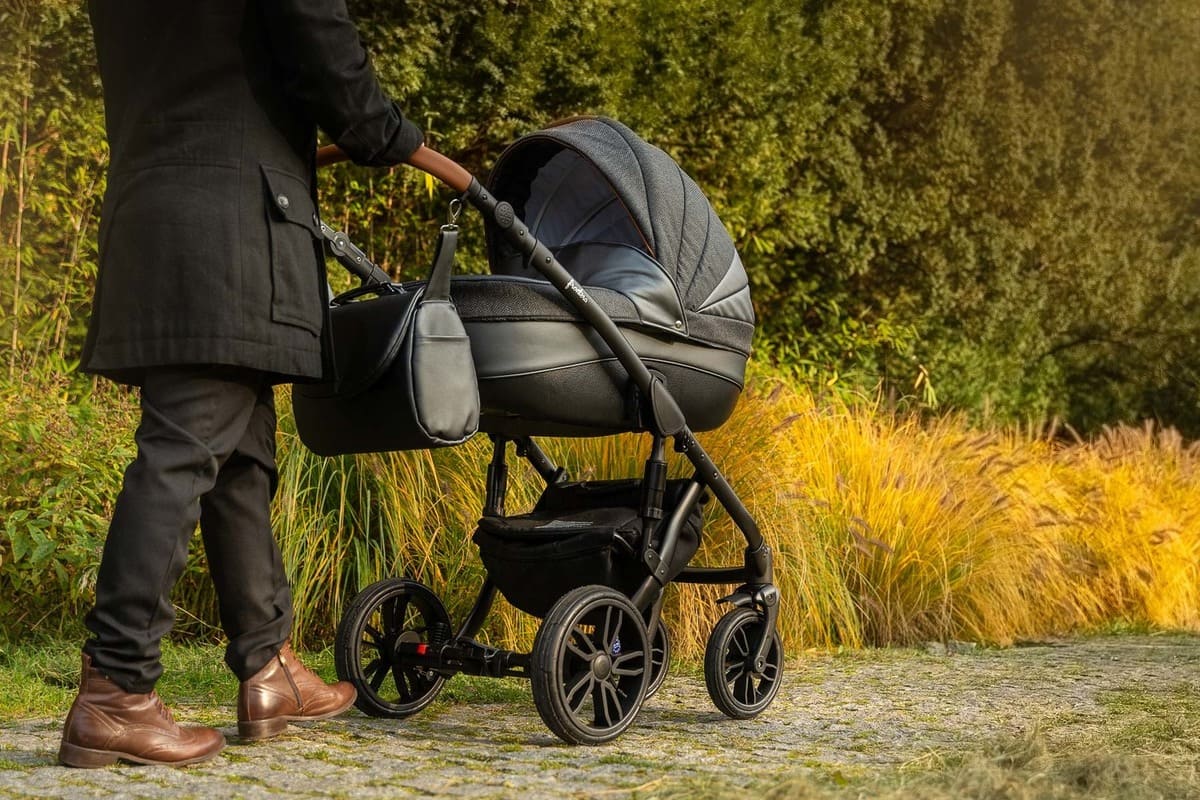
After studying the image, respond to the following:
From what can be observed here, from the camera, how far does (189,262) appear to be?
2758 mm

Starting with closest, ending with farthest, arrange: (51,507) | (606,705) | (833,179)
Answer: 1. (606,705)
2. (51,507)
3. (833,179)

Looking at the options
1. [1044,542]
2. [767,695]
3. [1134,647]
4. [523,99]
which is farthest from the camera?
[523,99]

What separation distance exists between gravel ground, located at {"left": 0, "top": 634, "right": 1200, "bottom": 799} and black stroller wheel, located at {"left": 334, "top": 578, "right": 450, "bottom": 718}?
0.19ft

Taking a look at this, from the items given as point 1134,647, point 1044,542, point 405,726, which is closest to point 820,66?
point 1044,542

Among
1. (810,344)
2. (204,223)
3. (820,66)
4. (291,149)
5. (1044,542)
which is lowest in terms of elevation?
(1044,542)

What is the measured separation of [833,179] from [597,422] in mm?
7569

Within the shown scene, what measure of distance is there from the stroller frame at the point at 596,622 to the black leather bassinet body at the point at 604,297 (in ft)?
0.24

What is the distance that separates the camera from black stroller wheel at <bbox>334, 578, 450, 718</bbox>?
341 centimetres

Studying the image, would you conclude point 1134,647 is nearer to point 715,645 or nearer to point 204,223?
point 715,645

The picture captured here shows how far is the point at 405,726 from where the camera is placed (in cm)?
339

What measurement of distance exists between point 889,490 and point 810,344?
198 inches

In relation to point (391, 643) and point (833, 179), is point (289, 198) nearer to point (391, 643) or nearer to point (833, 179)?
point (391, 643)

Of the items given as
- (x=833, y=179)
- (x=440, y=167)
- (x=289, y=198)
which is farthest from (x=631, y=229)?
(x=833, y=179)

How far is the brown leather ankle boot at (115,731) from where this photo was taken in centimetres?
271
